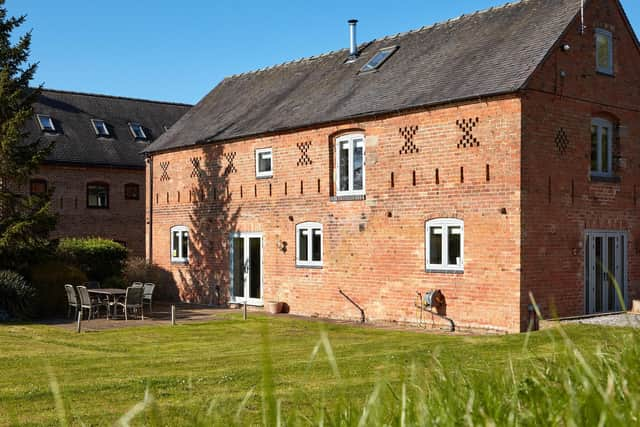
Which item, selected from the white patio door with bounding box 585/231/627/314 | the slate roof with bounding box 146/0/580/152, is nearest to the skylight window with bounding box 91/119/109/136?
the slate roof with bounding box 146/0/580/152

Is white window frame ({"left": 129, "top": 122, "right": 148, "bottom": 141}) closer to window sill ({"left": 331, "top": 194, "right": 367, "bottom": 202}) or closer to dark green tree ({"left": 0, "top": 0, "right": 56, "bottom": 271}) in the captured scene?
dark green tree ({"left": 0, "top": 0, "right": 56, "bottom": 271})

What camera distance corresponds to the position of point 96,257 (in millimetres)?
25297

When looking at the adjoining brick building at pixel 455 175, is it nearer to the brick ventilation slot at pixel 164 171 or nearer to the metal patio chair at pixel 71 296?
the brick ventilation slot at pixel 164 171

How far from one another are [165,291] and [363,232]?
10.2 metres

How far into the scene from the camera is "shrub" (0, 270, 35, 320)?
67.7ft

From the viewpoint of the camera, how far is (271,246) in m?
23.1

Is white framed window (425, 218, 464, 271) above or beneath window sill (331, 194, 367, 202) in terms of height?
beneath

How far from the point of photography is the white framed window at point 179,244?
2695 centimetres

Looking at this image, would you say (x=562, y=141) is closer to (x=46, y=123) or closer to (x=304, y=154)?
(x=304, y=154)

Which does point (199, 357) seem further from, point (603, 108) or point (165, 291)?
point (165, 291)

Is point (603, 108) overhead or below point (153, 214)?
overhead

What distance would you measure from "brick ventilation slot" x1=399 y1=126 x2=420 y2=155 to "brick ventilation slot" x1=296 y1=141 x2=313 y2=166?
11.3ft

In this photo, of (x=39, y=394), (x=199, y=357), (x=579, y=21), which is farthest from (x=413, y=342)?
(x=579, y=21)

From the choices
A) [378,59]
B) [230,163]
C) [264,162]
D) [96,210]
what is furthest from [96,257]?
[378,59]
